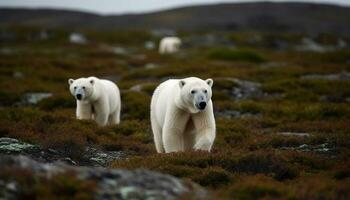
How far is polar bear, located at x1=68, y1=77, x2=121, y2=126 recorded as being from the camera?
1444 centimetres

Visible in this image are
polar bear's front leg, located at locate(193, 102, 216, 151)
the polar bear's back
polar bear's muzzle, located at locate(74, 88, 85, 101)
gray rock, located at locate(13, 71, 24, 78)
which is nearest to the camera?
polar bear's front leg, located at locate(193, 102, 216, 151)

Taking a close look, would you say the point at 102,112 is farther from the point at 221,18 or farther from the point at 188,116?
the point at 221,18

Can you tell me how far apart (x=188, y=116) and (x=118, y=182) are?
4190 millimetres

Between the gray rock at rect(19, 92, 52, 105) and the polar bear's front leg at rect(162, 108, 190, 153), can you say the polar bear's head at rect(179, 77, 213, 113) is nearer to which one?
the polar bear's front leg at rect(162, 108, 190, 153)

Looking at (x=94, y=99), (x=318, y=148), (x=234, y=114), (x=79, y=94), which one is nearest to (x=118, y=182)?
(x=318, y=148)

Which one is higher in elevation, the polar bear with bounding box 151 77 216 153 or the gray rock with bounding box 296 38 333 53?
the polar bear with bounding box 151 77 216 153

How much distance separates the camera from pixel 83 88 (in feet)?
47.2

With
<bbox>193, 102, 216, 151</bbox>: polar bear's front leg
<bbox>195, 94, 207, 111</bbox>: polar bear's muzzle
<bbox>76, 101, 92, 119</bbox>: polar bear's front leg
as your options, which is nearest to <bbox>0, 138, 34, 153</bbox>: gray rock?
<bbox>193, 102, 216, 151</bbox>: polar bear's front leg

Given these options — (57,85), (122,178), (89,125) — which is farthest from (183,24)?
(122,178)

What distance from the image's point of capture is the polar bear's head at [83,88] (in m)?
14.2

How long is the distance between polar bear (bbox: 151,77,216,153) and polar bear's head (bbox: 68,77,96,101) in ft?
13.8

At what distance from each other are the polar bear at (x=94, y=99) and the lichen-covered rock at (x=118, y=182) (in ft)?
27.3

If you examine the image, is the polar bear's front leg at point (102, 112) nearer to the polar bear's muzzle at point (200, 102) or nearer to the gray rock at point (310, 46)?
the polar bear's muzzle at point (200, 102)

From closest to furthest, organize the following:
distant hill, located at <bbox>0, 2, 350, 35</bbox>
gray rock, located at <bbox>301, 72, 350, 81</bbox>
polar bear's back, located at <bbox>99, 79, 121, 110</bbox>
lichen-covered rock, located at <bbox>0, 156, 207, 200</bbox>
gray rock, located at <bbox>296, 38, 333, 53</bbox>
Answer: lichen-covered rock, located at <bbox>0, 156, 207, 200</bbox>
polar bear's back, located at <bbox>99, 79, 121, 110</bbox>
gray rock, located at <bbox>301, 72, 350, 81</bbox>
gray rock, located at <bbox>296, 38, 333, 53</bbox>
distant hill, located at <bbox>0, 2, 350, 35</bbox>
